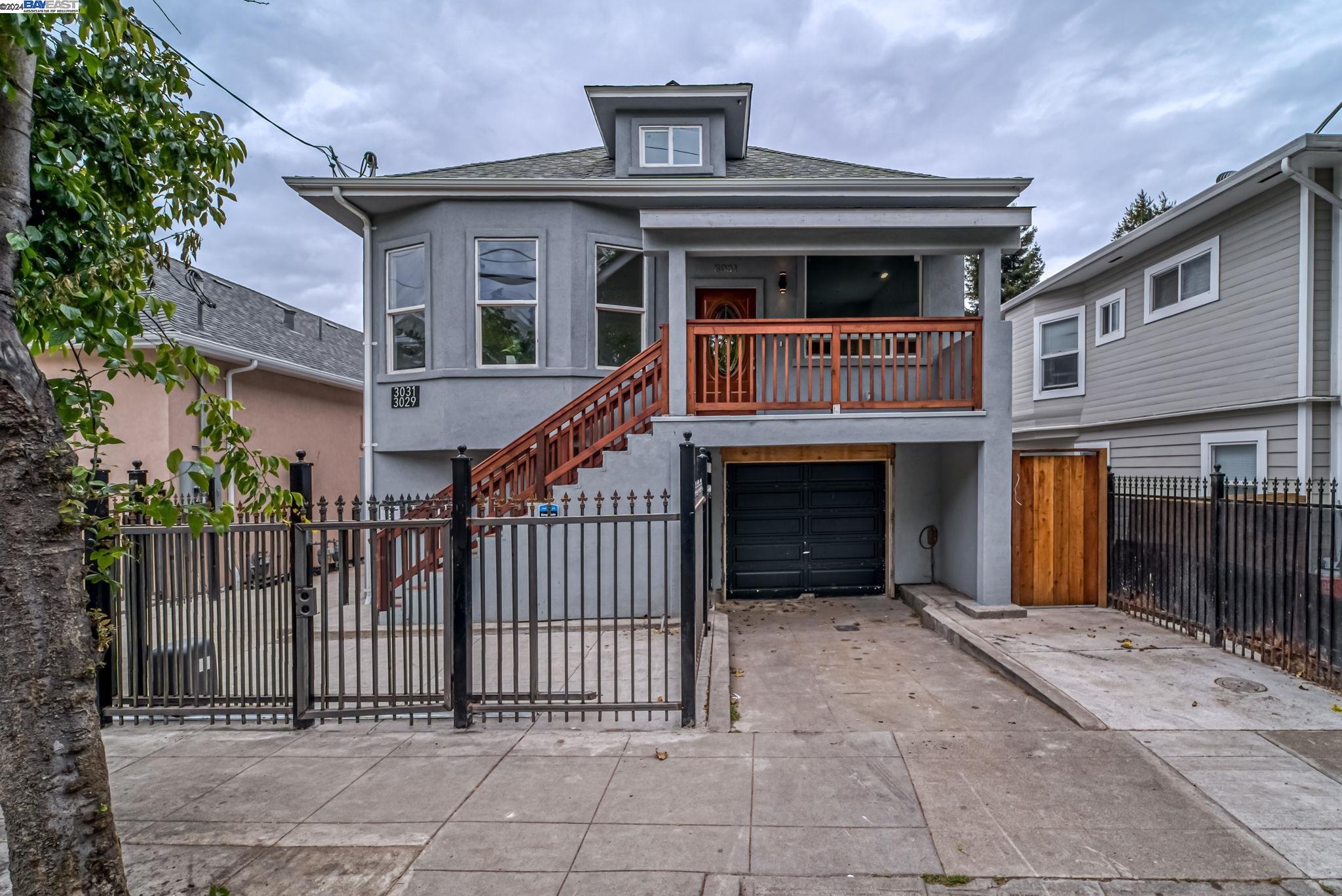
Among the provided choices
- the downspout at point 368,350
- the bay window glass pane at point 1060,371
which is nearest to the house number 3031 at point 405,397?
the downspout at point 368,350

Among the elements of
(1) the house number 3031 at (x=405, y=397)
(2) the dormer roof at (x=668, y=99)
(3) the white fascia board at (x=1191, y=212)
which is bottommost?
(1) the house number 3031 at (x=405, y=397)

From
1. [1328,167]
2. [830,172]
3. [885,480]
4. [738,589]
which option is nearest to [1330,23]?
[1328,167]

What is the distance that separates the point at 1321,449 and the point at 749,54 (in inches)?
1061

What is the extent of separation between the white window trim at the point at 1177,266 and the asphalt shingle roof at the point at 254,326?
1525 centimetres

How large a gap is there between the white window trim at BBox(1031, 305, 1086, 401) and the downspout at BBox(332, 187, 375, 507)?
1397cm

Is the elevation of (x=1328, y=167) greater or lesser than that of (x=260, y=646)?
greater

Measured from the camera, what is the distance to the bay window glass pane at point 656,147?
Result: 10.1m

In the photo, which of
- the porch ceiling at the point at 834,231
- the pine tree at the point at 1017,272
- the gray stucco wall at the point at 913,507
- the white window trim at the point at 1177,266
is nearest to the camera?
the porch ceiling at the point at 834,231

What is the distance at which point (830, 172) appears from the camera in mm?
10172

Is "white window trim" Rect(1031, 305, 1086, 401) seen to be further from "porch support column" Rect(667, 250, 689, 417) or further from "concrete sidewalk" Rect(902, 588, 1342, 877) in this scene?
"porch support column" Rect(667, 250, 689, 417)

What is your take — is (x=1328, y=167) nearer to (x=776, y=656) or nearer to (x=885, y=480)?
(x=885, y=480)

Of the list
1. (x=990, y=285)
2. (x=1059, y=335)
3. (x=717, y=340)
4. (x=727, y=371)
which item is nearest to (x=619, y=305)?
(x=717, y=340)

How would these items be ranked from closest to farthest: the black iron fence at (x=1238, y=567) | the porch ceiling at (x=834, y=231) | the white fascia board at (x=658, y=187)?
the black iron fence at (x=1238, y=567)
the porch ceiling at (x=834, y=231)
the white fascia board at (x=658, y=187)

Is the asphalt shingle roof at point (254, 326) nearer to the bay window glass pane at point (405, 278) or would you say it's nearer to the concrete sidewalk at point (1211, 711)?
the bay window glass pane at point (405, 278)
